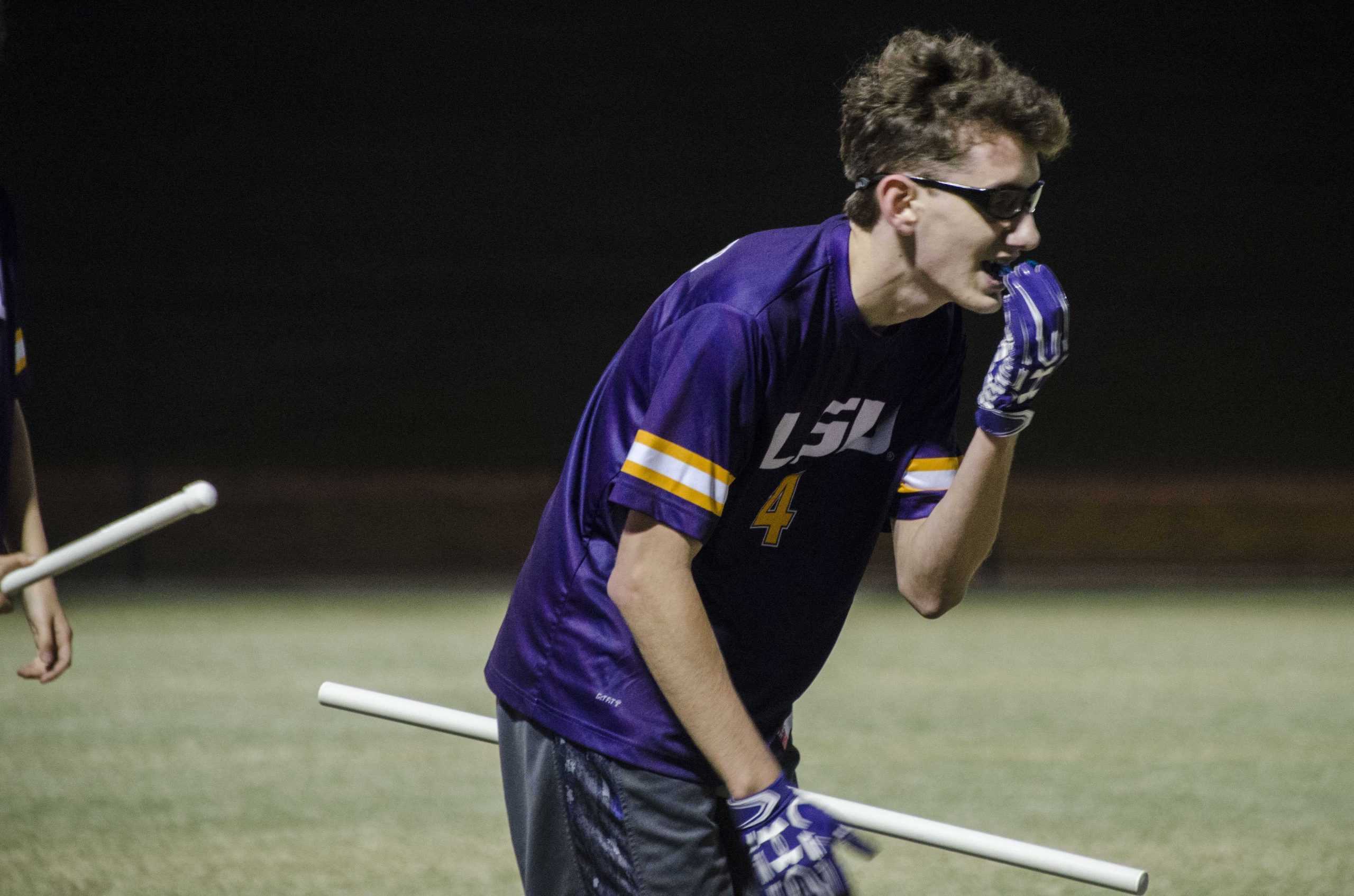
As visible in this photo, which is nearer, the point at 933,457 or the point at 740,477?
the point at 740,477

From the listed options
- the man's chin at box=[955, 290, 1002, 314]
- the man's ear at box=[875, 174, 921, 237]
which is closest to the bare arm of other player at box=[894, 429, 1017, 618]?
the man's chin at box=[955, 290, 1002, 314]

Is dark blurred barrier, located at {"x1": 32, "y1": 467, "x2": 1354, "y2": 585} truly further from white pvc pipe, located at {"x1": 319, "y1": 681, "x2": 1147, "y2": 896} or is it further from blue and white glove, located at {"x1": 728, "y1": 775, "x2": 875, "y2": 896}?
blue and white glove, located at {"x1": 728, "y1": 775, "x2": 875, "y2": 896}

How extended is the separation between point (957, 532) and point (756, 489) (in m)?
0.29

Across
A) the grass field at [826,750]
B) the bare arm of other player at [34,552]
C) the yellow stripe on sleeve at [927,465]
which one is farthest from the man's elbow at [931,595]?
the grass field at [826,750]

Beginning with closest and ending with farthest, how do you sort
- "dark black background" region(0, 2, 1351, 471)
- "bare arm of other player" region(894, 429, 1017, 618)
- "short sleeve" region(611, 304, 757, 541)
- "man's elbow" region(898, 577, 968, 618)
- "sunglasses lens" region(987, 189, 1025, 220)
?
1. "short sleeve" region(611, 304, 757, 541)
2. "sunglasses lens" region(987, 189, 1025, 220)
3. "bare arm of other player" region(894, 429, 1017, 618)
4. "man's elbow" region(898, 577, 968, 618)
5. "dark black background" region(0, 2, 1351, 471)

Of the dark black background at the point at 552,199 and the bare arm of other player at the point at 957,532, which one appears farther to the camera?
the dark black background at the point at 552,199

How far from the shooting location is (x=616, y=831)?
1.69m

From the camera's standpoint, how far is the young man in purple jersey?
1.57 m

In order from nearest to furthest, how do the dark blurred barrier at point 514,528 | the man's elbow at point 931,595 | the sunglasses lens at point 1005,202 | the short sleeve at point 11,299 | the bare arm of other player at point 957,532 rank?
the sunglasses lens at point 1005,202
the bare arm of other player at point 957,532
the man's elbow at point 931,595
the short sleeve at point 11,299
the dark blurred barrier at point 514,528

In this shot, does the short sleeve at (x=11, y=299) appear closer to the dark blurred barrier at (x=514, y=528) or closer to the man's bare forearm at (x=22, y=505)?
the man's bare forearm at (x=22, y=505)

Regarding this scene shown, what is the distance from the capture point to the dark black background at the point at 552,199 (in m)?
10.9

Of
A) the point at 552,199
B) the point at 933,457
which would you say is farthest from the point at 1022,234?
the point at 552,199

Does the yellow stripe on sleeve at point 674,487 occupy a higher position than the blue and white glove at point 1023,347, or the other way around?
the blue and white glove at point 1023,347

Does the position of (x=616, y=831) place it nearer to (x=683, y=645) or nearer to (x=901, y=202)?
(x=683, y=645)
